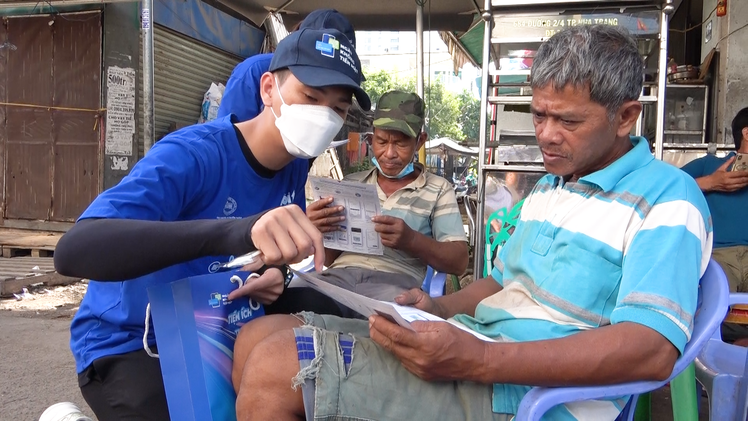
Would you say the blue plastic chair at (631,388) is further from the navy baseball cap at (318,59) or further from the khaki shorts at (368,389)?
the navy baseball cap at (318,59)

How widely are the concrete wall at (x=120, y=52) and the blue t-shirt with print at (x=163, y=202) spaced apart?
5.47 m

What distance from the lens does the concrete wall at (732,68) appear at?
5.55 m

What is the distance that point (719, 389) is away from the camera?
1893mm

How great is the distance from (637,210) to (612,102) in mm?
282

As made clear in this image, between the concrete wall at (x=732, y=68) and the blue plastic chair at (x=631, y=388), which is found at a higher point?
the concrete wall at (x=732, y=68)

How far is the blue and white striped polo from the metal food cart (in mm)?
1776

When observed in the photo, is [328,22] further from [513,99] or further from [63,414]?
[63,414]

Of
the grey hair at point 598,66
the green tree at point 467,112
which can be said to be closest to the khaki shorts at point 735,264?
the grey hair at point 598,66

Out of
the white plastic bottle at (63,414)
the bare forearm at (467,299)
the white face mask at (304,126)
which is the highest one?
the white face mask at (304,126)

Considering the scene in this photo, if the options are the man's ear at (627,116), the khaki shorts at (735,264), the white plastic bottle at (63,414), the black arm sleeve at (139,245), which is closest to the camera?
the black arm sleeve at (139,245)

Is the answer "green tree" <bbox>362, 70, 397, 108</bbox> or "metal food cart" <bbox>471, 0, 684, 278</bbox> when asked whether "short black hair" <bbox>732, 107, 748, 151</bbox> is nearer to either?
"metal food cart" <bbox>471, 0, 684, 278</bbox>

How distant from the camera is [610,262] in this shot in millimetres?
1401

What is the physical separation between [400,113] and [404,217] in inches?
20.9

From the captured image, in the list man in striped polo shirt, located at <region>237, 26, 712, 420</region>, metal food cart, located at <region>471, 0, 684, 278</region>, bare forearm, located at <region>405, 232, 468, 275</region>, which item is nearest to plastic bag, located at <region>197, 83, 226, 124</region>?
Result: metal food cart, located at <region>471, 0, 684, 278</region>
